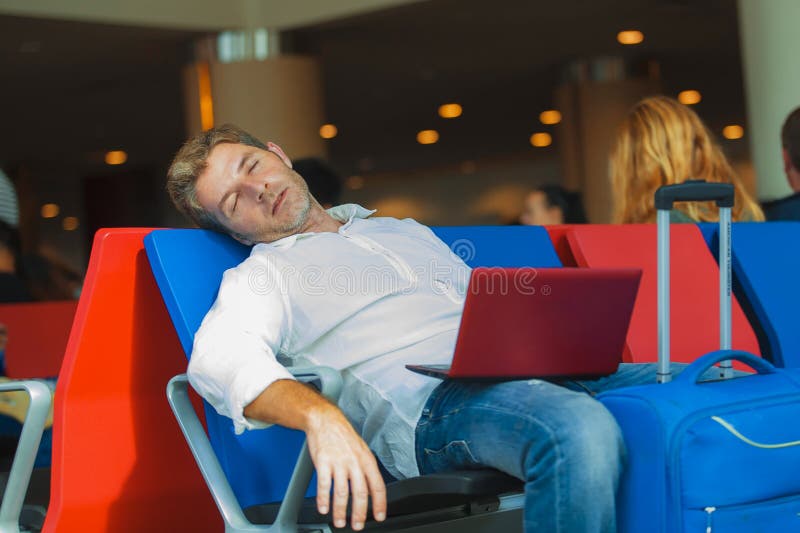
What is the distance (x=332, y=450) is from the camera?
1.74m

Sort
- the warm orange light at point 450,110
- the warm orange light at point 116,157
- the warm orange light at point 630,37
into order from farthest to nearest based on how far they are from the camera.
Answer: the warm orange light at point 116,157
the warm orange light at point 450,110
the warm orange light at point 630,37

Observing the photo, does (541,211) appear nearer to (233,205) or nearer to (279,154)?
(279,154)

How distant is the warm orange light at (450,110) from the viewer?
14789 millimetres

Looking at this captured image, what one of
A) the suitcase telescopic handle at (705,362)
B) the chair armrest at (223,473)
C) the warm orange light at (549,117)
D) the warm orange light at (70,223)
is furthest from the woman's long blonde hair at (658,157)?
the warm orange light at (70,223)

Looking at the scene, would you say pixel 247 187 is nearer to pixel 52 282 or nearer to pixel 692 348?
pixel 692 348

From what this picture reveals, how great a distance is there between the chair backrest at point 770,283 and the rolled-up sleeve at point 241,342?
1.80 m

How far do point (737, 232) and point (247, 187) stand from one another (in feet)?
5.64

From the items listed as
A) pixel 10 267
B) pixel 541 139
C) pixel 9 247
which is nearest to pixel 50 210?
pixel 541 139

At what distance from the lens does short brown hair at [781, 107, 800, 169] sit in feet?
12.4

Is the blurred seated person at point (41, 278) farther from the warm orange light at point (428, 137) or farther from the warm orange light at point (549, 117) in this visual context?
the warm orange light at point (428, 137)

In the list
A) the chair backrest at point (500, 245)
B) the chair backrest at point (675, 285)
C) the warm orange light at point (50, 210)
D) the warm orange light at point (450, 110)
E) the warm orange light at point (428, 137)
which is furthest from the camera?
the warm orange light at point (50, 210)

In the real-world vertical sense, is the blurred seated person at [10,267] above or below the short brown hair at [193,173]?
below

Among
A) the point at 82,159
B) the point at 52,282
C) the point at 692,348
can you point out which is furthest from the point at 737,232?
the point at 82,159

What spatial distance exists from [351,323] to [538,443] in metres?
0.61
